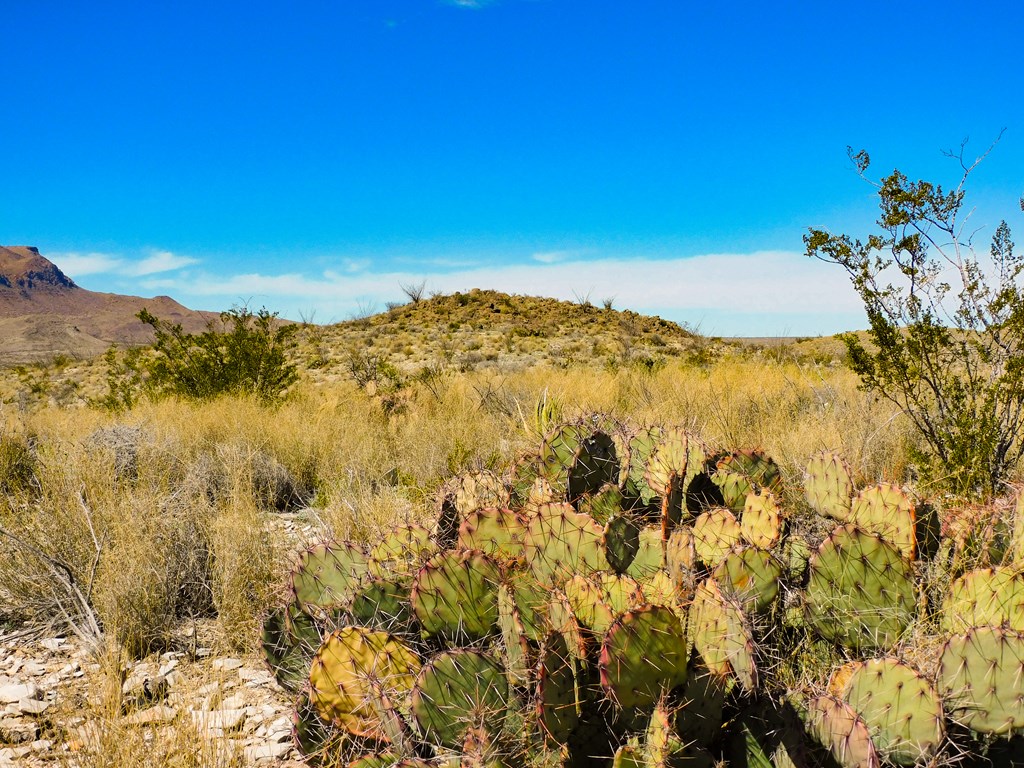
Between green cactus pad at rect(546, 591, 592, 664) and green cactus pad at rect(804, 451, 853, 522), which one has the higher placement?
green cactus pad at rect(804, 451, 853, 522)

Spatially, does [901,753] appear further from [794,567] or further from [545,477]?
[545,477]

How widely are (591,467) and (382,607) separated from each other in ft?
4.11

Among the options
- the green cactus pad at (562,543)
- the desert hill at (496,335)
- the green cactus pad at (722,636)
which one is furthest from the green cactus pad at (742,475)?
the desert hill at (496,335)

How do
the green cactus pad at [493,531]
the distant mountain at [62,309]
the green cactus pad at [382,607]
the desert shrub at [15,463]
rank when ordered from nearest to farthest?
the green cactus pad at [382,607], the green cactus pad at [493,531], the desert shrub at [15,463], the distant mountain at [62,309]

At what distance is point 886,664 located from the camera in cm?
193

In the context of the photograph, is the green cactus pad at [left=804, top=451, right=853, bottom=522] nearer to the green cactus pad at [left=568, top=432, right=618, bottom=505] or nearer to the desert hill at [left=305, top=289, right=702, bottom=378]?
the green cactus pad at [left=568, top=432, right=618, bottom=505]

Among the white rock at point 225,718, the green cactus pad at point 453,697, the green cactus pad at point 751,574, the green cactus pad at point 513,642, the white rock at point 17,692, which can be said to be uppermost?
the green cactus pad at point 751,574

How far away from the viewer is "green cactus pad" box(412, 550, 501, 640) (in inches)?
96.2

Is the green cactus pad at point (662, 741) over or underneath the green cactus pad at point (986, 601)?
underneath

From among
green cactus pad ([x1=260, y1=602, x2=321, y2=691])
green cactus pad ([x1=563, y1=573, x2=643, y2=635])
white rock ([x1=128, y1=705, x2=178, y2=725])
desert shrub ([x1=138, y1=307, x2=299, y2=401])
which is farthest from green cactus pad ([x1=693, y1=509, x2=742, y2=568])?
desert shrub ([x1=138, y1=307, x2=299, y2=401])

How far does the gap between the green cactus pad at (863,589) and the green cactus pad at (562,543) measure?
81 cm

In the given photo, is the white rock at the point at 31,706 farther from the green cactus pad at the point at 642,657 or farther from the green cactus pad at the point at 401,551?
the green cactus pad at the point at 642,657

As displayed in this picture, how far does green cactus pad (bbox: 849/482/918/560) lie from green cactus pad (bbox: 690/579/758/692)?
0.89 m

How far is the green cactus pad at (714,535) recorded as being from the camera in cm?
266
